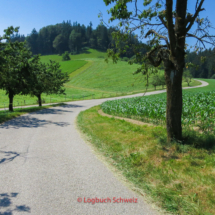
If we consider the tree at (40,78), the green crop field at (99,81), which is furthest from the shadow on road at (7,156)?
the green crop field at (99,81)

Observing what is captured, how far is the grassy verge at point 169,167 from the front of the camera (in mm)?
3906

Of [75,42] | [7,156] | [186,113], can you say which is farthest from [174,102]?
[75,42]

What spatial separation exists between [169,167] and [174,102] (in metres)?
2.38

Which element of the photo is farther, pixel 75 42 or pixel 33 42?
pixel 33 42

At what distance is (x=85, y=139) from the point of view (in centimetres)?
951

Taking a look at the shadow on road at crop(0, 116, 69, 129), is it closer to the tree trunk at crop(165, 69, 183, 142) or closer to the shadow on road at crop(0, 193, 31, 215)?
the tree trunk at crop(165, 69, 183, 142)

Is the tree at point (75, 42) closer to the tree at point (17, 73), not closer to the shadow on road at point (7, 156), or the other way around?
the tree at point (17, 73)

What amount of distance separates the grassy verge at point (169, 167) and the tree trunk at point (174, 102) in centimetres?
51

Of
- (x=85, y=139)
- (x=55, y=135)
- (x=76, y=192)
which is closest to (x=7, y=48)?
(x=55, y=135)

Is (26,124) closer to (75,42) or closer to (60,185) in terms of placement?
(60,185)

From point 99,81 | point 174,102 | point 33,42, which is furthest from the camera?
point 33,42

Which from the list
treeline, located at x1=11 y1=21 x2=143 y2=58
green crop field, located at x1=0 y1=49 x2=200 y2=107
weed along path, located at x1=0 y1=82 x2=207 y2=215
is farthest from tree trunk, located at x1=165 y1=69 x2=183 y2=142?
treeline, located at x1=11 y1=21 x2=143 y2=58

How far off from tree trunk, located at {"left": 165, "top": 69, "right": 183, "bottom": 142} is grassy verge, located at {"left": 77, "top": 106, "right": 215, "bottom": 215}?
0.51 meters

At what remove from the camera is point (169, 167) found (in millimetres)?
5348
